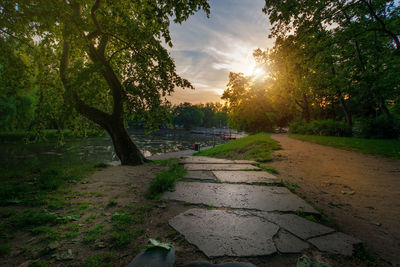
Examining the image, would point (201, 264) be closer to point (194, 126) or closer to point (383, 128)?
point (383, 128)

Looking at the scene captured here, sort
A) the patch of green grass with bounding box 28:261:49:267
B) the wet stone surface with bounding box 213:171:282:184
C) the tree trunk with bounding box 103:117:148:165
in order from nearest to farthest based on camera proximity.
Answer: the patch of green grass with bounding box 28:261:49:267, the wet stone surface with bounding box 213:171:282:184, the tree trunk with bounding box 103:117:148:165

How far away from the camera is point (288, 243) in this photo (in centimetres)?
158

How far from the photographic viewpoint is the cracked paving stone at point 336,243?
153cm

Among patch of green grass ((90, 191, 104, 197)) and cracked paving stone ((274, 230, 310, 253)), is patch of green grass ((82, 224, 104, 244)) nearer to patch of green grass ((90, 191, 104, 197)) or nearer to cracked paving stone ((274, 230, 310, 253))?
patch of green grass ((90, 191, 104, 197))

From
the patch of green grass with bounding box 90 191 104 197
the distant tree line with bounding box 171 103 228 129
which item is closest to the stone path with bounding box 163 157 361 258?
the patch of green grass with bounding box 90 191 104 197

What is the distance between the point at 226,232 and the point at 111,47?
10.5 metres

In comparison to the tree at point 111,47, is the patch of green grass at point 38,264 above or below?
below

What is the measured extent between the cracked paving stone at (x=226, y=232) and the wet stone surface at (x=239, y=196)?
307mm

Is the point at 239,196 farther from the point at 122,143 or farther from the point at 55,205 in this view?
→ the point at 122,143

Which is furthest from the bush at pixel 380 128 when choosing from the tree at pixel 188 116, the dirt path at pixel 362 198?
the tree at pixel 188 116

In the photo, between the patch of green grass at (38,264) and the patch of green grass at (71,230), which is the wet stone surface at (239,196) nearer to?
the patch of green grass at (71,230)

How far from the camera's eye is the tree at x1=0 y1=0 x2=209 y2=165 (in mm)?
3582

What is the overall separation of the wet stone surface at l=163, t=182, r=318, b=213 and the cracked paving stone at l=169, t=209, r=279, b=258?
307 millimetres

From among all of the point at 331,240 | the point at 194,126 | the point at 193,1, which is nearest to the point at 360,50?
the point at 193,1
